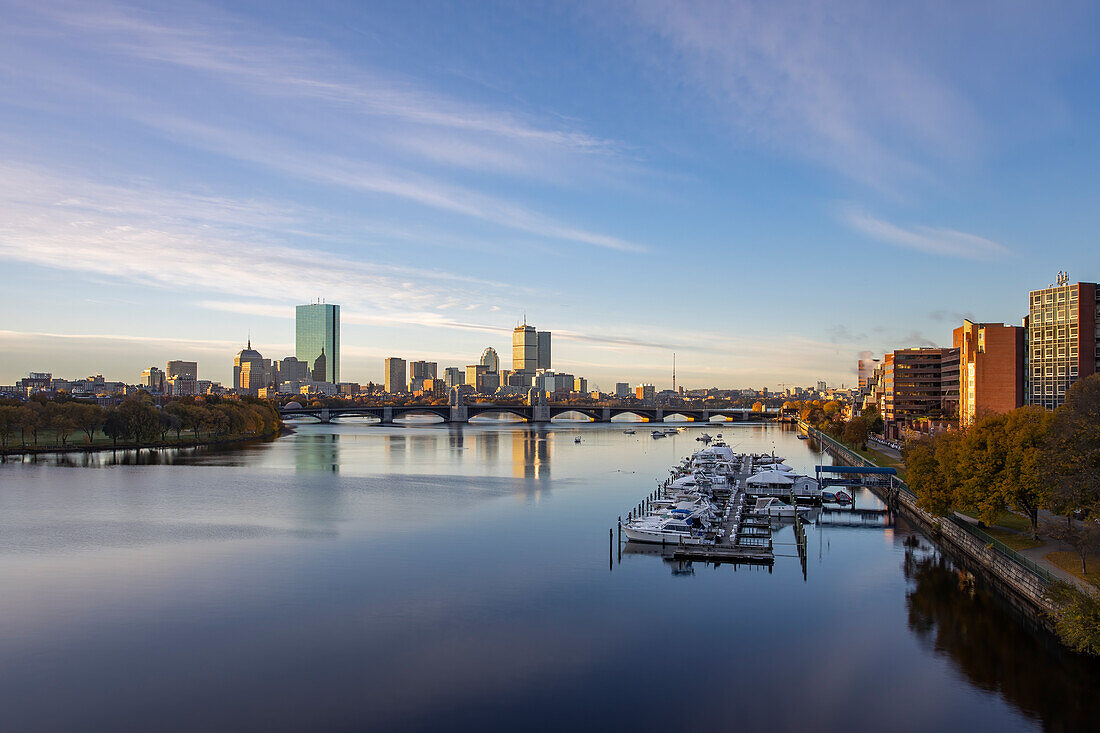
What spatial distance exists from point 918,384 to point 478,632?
3418 inches

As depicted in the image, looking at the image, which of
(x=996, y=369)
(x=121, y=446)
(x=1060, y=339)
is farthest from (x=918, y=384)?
(x=121, y=446)

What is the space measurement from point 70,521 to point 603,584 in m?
27.3

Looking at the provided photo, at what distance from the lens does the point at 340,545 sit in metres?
33.8

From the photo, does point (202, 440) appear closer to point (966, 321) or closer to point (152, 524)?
point (152, 524)

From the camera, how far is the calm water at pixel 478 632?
17406mm

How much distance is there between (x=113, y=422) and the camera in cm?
8081

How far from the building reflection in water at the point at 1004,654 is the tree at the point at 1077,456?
13.0ft

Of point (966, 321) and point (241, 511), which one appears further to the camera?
point (966, 321)

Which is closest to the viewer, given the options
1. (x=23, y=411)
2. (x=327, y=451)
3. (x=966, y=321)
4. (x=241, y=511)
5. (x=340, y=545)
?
(x=340, y=545)

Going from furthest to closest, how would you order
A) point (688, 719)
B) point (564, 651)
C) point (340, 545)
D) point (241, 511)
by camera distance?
point (241, 511) → point (340, 545) → point (564, 651) → point (688, 719)

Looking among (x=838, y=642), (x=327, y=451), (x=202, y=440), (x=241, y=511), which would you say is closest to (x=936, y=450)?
(x=838, y=642)

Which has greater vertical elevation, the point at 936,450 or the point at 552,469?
the point at 936,450

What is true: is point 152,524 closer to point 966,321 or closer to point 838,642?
point 838,642

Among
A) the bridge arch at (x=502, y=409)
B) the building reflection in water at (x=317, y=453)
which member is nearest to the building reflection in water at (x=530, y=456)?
the building reflection in water at (x=317, y=453)
